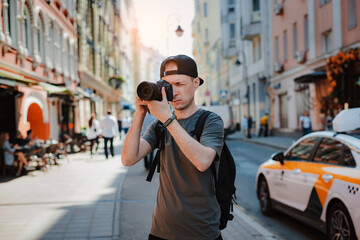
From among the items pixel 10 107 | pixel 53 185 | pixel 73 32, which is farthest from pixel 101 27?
pixel 53 185

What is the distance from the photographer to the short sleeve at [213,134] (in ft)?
7.93

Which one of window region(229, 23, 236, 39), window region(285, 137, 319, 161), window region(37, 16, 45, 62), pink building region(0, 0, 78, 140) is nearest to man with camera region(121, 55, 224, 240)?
window region(285, 137, 319, 161)

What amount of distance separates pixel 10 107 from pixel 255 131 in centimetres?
2576

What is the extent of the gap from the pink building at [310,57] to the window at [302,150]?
42.2 ft

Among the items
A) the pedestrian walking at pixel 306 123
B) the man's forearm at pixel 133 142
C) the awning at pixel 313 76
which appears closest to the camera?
the man's forearm at pixel 133 142

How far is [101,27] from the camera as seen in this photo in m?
40.0

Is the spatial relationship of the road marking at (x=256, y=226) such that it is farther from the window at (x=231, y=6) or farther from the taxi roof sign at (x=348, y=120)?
the window at (x=231, y=6)

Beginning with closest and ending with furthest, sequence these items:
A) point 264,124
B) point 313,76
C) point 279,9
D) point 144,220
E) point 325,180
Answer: point 325,180, point 144,220, point 313,76, point 279,9, point 264,124

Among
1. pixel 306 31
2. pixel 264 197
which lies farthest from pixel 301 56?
pixel 264 197

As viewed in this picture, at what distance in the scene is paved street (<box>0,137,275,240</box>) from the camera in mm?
5906

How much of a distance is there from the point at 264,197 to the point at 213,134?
17.5ft

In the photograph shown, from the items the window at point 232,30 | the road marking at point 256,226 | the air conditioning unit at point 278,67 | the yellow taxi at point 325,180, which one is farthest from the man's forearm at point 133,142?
the window at point 232,30

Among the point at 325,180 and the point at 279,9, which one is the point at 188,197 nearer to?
the point at 325,180

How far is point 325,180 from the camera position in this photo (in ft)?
17.7
